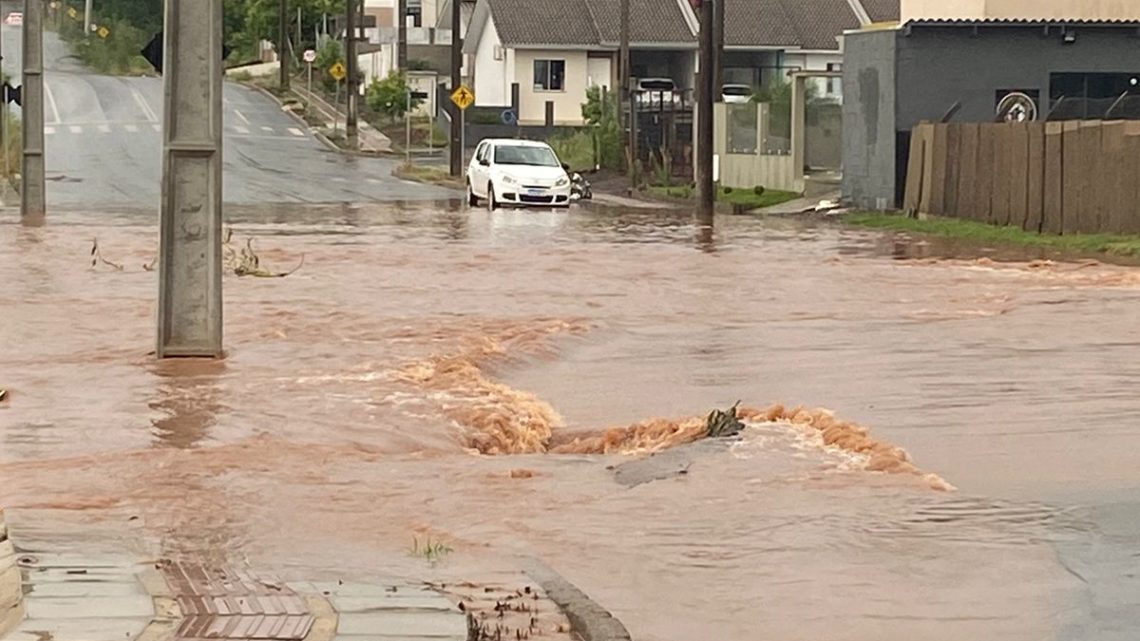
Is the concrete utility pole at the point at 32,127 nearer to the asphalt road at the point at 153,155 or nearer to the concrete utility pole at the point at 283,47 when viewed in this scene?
the asphalt road at the point at 153,155

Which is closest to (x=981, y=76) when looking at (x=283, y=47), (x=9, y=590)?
(x=9, y=590)

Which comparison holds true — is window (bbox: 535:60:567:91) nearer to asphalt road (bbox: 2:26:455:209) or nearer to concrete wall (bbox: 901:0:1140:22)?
asphalt road (bbox: 2:26:455:209)

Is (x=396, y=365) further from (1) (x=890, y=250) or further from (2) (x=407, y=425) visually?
(1) (x=890, y=250)

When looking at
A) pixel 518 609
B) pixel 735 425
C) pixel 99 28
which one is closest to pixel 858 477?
pixel 735 425

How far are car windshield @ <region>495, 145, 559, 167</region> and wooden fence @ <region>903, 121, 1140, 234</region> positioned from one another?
32.0 feet

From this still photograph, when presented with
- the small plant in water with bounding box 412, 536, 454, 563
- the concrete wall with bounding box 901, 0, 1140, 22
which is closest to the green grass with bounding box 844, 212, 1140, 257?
the concrete wall with bounding box 901, 0, 1140, 22

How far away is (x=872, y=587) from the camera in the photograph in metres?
8.54

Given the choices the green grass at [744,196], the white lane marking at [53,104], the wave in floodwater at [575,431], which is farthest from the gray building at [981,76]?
the white lane marking at [53,104]

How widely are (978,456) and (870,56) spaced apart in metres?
28.4

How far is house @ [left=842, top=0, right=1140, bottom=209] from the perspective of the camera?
38.5 metres

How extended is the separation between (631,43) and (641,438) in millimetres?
64535

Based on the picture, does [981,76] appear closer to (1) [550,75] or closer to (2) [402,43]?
(1) [550,75]

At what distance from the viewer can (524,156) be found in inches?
1783

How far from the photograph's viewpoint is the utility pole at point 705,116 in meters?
39.2
